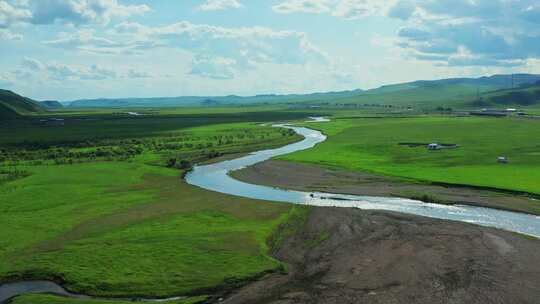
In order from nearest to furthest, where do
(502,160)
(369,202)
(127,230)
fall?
1. (127,230)
2. (369,202)
3. (502,160)

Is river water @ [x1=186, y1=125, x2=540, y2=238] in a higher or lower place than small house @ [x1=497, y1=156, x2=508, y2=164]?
lower

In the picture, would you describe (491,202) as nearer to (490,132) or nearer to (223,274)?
(223,274)

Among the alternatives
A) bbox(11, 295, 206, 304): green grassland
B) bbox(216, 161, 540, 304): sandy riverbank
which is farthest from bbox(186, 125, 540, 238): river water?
bbox(11, 295, 206, 304): green grassland

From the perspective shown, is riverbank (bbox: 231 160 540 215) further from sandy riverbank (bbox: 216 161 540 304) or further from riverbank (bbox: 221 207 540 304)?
riverbank (bbox: 221 207 540 304)

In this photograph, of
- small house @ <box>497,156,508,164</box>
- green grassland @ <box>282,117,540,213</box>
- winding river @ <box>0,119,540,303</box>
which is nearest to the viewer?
winding river @ <box>0,119,540,303</box>

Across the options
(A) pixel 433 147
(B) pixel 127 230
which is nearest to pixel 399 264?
(B) pixel 127 230

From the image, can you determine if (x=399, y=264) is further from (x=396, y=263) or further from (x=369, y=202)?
(x=369, y=202)
